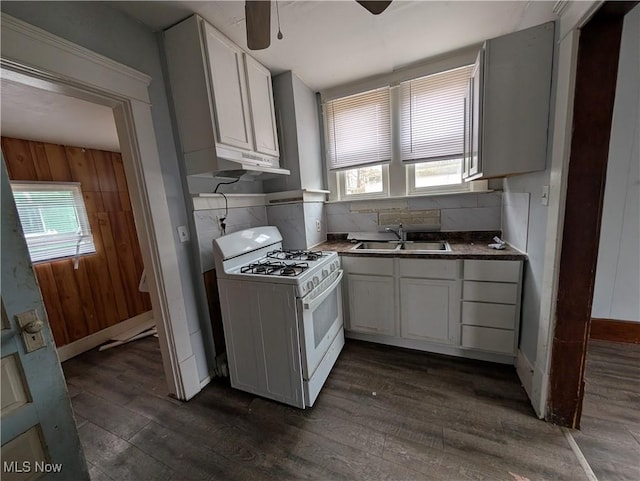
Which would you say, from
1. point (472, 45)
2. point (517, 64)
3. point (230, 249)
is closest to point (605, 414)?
point (517, 64)

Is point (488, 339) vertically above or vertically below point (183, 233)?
below

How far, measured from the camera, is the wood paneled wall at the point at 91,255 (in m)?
2.41

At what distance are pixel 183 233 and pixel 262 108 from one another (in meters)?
1.19

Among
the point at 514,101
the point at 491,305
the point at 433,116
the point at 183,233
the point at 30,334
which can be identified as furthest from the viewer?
the point at 433,116

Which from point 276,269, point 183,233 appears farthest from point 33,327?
point 276,269

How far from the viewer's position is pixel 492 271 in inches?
73.0

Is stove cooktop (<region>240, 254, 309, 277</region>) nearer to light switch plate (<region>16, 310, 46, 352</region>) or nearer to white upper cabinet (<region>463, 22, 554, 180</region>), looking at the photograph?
light switch plate (<region>16, 310, 46, 352</region>)

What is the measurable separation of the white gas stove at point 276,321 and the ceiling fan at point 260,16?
1.20 meters

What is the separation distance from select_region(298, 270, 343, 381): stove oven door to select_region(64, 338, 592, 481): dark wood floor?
313 mm

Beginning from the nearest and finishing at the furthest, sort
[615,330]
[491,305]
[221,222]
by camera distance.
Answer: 1. [491,305]
2. [221,222]
3. [615,330]

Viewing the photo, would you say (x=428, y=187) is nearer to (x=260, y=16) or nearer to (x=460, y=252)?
(x=460, y=252)

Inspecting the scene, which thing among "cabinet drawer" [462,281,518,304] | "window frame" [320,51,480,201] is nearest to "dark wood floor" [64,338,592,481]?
"cabinet drawer" [462,281,518,304]

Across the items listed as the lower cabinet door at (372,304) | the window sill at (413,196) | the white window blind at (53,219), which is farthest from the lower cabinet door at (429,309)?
the white window blind at (53,219)

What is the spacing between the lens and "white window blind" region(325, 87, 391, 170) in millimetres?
2578
